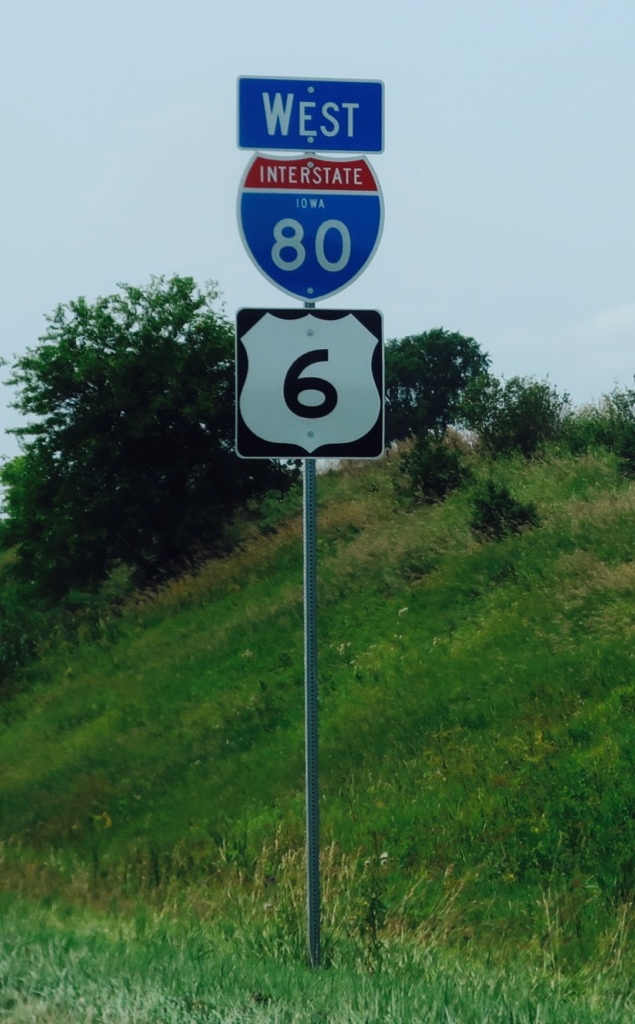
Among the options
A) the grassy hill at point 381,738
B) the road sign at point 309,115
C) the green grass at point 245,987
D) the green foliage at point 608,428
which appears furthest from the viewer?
the green foliage at point 608,428

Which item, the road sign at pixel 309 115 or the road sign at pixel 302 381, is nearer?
the road sign at pixel 302 381

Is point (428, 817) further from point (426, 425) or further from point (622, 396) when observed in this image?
point (426, 425)

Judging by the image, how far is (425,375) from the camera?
76188mm

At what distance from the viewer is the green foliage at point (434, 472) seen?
2808cm

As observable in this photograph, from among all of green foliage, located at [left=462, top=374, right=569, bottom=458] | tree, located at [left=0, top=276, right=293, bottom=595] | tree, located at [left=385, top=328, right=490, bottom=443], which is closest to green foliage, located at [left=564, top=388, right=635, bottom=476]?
green foliage, located at [left=462, top=374, right=569, bottom=458]

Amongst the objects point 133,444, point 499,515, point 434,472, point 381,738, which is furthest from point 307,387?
point 133,444

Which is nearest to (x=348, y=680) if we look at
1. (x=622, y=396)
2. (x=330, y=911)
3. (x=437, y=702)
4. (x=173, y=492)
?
(x=437, y=702)

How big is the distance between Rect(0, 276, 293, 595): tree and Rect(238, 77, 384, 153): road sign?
2800cm

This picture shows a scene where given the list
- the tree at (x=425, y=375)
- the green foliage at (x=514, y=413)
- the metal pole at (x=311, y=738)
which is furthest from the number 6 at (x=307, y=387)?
the tree at (x=425, y=375)

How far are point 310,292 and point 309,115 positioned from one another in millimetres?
997

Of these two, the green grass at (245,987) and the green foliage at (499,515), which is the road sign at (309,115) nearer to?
the green grass at (245,987)

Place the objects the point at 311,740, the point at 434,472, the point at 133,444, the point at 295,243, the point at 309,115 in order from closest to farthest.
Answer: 1. the point at 311,740
2. the point at 295,243
3. the point at 309,115
4. the point at 434,472
5. the point at 133,444

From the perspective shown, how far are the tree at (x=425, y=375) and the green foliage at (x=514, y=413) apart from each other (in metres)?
41.8

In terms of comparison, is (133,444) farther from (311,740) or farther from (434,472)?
(311,740)
